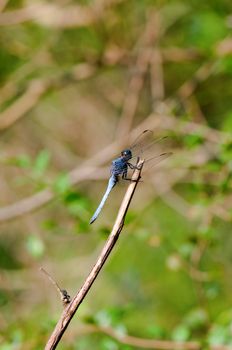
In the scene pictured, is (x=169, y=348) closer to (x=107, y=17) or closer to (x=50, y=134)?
(x=107, y=17)

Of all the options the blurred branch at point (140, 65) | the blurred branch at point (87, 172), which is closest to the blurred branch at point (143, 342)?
the blurred branch at point (87, 172)

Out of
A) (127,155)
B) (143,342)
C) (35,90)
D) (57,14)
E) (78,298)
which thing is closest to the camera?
(78,298)

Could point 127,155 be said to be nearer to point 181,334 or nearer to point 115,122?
point 181,334

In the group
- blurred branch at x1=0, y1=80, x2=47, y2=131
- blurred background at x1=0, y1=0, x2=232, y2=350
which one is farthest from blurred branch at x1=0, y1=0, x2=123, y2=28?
blurred branch at x1=0, y1=80, x2=47, y2=131

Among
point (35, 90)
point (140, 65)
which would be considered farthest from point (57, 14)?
point (140, 65)

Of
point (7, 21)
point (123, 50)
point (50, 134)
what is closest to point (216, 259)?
point (123, 50)

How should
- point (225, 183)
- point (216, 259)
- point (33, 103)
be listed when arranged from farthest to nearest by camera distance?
point (33, 103) → point (216, 259) → point (225, 183)

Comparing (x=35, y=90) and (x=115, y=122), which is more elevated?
(x=115, y=122)

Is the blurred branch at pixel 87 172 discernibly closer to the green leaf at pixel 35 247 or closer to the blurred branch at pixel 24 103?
the green leaf at pixel 35 247

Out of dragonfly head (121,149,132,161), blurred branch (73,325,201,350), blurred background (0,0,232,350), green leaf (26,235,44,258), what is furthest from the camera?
blurred background (0,0,232,350)

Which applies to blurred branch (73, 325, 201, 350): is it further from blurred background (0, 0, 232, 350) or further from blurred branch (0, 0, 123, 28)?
blurred branch (0, 0, 123, 28)

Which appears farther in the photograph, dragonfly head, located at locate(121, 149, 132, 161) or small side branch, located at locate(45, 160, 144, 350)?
dragonfly head, located at locate(121, 149, 132, 161)
